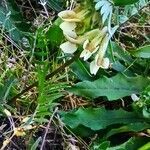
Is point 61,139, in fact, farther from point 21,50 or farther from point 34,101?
point 21,50

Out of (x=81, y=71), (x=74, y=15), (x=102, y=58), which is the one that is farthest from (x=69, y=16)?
(x=81, y=71)

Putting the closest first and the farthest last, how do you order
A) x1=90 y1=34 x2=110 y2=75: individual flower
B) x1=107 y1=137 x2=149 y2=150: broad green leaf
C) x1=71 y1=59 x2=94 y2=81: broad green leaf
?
x1=90 y1=34 x2=110 y2=75: individual flower < x1=107 y1=137 x2=149 y2=150: broad green leaf < x1=71 y1=59 x2=94 y2=81: broad green leaf

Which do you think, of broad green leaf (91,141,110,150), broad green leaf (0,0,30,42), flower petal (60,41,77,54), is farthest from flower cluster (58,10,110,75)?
broad green leaf (0,0,30,42)

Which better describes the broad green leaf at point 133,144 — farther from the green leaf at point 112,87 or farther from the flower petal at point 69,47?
the flower petal at point 69,47

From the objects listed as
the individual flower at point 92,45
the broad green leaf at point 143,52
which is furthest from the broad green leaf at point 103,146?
the broad green leaf at point 143,52

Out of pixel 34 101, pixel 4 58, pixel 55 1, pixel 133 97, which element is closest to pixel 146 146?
pixel 133 97

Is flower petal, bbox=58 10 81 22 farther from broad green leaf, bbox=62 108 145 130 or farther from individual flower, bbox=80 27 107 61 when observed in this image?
broad green leaf, bbox=62 108 145 130

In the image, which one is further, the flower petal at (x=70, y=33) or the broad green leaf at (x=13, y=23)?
the broad green leaf at (x=13, y=23)
